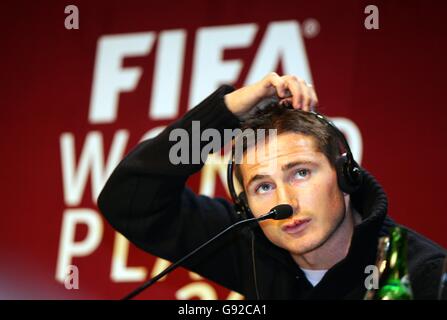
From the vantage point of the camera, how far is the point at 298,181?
1565mm

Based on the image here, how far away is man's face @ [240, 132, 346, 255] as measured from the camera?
1536 mm

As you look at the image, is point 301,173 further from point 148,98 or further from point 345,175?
point 148,98

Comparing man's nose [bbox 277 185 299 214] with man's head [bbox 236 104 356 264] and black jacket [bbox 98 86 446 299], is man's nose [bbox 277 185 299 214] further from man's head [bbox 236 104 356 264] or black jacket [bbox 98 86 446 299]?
black jacket [bbox 98 86 446 299]

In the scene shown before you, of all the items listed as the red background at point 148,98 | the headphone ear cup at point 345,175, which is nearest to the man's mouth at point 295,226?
the headphone ear cup at point 345,175

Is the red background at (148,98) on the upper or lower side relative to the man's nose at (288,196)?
upper

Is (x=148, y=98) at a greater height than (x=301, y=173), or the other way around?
(x=148, y=98)

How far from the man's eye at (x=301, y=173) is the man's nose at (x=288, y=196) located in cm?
4

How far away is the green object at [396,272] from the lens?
96 cm

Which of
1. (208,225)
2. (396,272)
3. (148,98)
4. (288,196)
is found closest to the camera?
(396,272)

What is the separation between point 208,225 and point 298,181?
39cm

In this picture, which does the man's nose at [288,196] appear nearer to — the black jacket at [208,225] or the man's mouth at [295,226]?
the man's mouth at [295,226]

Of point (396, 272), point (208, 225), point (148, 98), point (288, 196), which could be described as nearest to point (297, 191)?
point (288, 196)

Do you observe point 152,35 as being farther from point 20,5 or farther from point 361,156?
point 361,156
